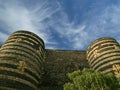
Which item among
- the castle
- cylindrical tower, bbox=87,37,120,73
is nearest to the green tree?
the castle

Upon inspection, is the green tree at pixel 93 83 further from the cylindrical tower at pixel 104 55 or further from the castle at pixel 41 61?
the cylindrical tower at pixel 104 55

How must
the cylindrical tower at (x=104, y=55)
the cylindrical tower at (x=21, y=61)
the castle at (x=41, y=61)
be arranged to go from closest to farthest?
1. the cylindrical tower at (x=21, y=61)
2. the castle at (x=41, y=61)
3. the cylindrical tower at (x=104, y=55)

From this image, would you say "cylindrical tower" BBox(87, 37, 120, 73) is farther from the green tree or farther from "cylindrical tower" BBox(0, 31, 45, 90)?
the green tree

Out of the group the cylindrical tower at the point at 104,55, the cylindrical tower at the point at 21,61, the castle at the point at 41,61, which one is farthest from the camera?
the cylindrical tower at the point at 104,55

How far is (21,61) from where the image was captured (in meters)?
15.4

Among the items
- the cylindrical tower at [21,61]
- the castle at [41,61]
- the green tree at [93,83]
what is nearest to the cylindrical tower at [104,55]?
the castle at [41,61]

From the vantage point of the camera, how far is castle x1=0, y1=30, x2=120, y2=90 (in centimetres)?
1448

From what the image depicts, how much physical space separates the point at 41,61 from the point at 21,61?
9.01ft

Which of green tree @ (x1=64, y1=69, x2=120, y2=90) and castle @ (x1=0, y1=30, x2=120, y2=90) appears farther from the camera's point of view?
castle @ (x1=0, y1=30, x2=120, y2=90)

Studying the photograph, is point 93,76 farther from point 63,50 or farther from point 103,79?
point 63,50

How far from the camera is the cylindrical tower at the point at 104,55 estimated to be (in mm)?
17609

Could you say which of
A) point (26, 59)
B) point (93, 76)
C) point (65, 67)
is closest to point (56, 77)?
point (65, 67)

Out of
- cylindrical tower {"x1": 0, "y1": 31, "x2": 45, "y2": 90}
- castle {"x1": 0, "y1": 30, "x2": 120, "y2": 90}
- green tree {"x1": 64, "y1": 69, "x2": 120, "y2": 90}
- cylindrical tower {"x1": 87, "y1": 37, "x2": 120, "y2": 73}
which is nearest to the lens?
green tree {"x1": 64, "y1": 69, "x2": 120, "y2": 90}

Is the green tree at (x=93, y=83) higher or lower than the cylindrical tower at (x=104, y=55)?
lower
